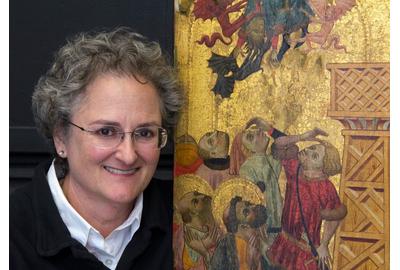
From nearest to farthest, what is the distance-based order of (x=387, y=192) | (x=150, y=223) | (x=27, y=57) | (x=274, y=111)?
(x=387, y=192)
(x=274, y=111)
(x=150, y=223)
(x=27, y=57)

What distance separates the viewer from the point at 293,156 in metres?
1.80

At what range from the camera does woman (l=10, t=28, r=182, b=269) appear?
5.99ft

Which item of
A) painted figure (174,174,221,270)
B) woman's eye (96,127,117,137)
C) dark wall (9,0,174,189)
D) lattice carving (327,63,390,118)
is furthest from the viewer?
dark wall (9,0,174,189)

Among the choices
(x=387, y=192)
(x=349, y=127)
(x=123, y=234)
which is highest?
(x=349, y=127)

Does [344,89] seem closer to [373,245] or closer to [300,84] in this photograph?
[300,84]

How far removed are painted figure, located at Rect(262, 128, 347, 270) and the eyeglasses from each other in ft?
1.14

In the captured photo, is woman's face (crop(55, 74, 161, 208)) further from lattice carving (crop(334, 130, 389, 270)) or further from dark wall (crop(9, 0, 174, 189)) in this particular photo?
lattice carving (crop(334, 130, 389, 270))

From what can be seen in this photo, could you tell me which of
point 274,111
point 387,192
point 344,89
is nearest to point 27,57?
point 274,111

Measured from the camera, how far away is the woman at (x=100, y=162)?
1.83 meters

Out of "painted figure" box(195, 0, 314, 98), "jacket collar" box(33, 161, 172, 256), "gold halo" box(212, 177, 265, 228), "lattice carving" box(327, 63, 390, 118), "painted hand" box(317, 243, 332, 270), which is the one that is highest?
"painted figure" box(195, 0, 314, 98)

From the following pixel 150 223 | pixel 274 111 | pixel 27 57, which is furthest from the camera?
pixel 27 57

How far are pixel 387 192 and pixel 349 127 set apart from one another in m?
0.19

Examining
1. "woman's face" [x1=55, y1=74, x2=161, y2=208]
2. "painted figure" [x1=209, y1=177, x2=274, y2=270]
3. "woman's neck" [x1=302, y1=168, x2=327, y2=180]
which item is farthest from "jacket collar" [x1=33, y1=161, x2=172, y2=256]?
"woman's neck" [x1=302, y1=168, x2=327, y2=180]

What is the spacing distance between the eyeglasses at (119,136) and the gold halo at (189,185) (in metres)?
0.15
